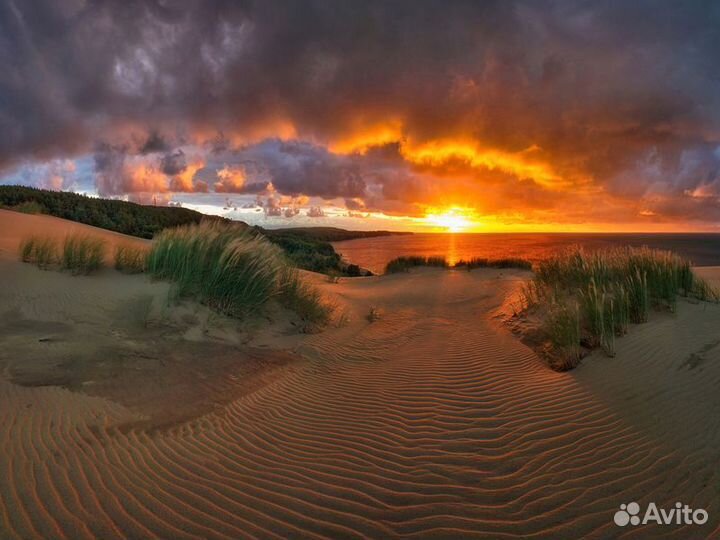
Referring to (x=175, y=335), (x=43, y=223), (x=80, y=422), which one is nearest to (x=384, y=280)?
(x=175, y=335)

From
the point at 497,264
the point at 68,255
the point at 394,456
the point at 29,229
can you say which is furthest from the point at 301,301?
the point at 497,264

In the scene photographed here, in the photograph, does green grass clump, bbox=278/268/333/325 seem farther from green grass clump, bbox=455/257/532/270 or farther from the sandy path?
green grass clump, bbox=455/257/532/270

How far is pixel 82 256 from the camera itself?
9.05m

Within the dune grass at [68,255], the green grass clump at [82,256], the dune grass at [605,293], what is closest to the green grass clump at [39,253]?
the dune grass at [68,255]

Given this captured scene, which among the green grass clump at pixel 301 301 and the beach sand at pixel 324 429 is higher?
the green grass clump at pixel 301 301

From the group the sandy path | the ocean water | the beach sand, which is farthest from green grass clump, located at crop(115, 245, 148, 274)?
the ocean water

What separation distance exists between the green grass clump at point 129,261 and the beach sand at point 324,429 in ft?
5.17

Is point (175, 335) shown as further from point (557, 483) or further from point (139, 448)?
point (557, 483)

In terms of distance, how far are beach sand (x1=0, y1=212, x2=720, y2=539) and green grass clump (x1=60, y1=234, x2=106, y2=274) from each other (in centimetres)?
103

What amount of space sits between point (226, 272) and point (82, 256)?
349 centimetres

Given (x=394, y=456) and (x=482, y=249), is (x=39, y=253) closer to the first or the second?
(x=394, y=456)

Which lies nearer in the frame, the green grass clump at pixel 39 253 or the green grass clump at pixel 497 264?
the green grass clump at pixel 39 253

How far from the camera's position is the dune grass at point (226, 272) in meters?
8.50
